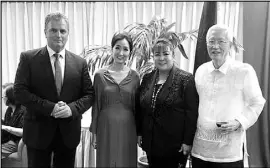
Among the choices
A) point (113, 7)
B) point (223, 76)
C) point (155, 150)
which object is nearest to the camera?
point (223, 76)

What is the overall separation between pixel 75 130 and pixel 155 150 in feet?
1.87

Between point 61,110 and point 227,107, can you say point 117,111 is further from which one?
point 227,107

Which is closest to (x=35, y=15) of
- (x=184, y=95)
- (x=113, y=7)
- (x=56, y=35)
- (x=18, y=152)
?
(x=113, y=7)

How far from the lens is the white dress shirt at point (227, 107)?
1.85 metres

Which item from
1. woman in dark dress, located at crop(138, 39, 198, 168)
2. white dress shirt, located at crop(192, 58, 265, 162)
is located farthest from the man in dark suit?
white dress shirt, located at crop(192, 58, 265, 162)

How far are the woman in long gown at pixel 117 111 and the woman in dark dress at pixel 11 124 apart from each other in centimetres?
121

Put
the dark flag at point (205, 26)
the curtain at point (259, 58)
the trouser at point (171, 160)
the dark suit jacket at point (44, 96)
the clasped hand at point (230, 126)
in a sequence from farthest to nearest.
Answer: the curtain at point (259, 58)
the dark flag at point (205, 26)
the trouser at point (171, 160)
the dark suit jacket at point (44, 96)
the clasped hand at point (230, 126)

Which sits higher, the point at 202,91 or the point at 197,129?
the point at 202,91

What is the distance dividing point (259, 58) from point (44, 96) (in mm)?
2720

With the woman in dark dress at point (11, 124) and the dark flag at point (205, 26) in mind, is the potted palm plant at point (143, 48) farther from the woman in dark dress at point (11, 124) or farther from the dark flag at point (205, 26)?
the woman in dark dress at point (11, 124)

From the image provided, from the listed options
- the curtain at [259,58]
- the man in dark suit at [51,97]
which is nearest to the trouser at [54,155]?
the man in dark suit at [51,97]

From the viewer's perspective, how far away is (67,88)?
197 cm

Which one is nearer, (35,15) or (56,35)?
(56,35)

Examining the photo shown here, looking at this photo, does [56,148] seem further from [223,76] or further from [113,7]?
[113,7]
